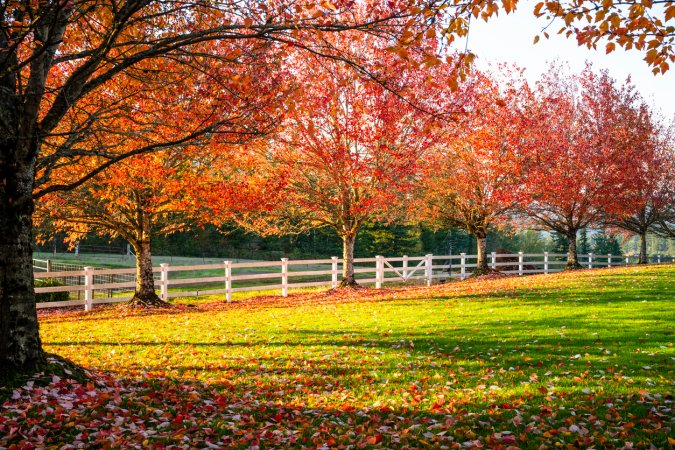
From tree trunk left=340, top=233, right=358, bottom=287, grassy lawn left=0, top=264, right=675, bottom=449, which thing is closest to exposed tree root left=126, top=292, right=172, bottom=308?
grassy lawn left=0, top=264, right=675, bottom=449

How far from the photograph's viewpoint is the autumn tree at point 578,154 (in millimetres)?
24891

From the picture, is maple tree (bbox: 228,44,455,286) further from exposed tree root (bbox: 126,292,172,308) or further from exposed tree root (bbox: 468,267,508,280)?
exposed tree root (bbox: 468,267,508,280)

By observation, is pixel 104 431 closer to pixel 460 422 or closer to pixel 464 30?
pixel 460 422

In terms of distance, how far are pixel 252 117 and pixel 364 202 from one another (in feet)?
35.0

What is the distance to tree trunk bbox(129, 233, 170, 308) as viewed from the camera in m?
16.7

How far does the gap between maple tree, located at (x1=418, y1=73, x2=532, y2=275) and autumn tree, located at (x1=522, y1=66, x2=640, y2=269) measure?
3.52ft

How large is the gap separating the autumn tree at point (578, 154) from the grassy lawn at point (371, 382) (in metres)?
12.8

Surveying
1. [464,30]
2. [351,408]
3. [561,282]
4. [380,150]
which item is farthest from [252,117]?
[561,282]

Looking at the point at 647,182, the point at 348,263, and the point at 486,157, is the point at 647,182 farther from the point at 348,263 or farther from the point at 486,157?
the point at 348,263

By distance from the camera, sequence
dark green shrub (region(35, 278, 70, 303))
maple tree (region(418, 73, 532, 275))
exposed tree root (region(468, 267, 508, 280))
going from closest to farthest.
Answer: dark green shrub (region(35, 278, 70, 303))
maple tree (region(418, 73, 532, 275))
exposed tree root (region(468, 267, 508, 280))

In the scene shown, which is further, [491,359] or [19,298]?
[491,359]

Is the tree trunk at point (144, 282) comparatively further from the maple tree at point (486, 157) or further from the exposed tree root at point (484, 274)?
the exposed tree root at point (484, 274)

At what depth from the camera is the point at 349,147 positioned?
18625mm

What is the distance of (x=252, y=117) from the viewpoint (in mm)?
8547
